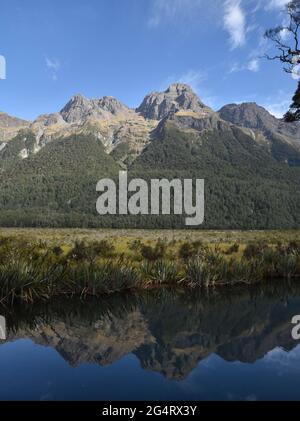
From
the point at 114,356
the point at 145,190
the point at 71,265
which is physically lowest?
the point at 114,356

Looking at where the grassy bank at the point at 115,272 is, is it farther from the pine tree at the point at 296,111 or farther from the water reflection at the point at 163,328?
the pine tree at the point at 296,111

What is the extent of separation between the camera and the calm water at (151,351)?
808 centimetres

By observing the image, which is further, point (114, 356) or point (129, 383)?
point (114, 356)

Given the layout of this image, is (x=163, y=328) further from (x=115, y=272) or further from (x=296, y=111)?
(x=296, y=111)

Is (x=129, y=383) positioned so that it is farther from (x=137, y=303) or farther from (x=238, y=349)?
(x=137, y=303)

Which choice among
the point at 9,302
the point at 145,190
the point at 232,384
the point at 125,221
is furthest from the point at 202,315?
the point at 145,190

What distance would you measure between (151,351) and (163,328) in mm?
2197

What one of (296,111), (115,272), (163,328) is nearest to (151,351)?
(163,328)

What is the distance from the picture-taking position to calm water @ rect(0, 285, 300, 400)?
8.08m

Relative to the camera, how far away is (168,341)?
37.3 feet

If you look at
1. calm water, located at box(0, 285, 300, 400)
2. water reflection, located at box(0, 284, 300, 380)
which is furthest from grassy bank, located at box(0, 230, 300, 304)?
calm water, located at box(0, 285, 300, 400)

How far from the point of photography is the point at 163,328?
12.7 meters

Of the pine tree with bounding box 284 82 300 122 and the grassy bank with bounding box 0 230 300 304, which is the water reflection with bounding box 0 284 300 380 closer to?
the grassy bank with bounding box 0 230 300 304

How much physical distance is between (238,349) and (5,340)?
631 cm
